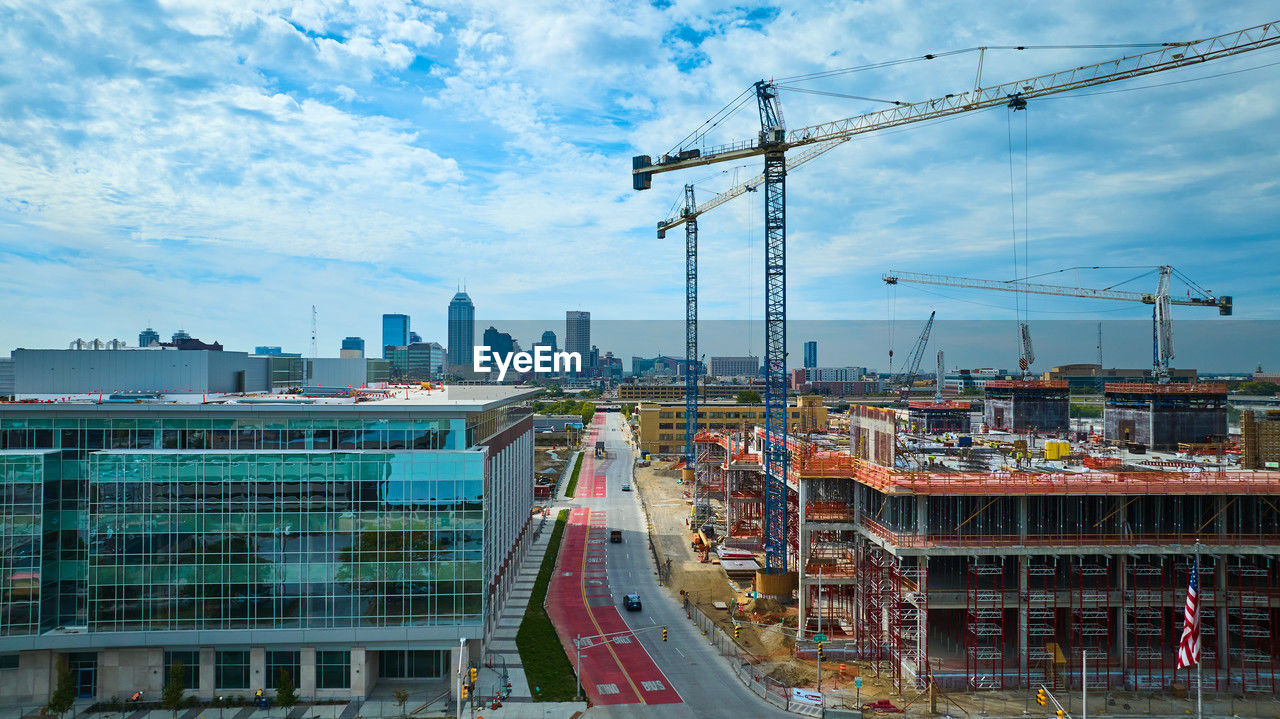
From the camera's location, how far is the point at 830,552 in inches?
2242

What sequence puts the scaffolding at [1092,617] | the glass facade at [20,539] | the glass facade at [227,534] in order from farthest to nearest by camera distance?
the scaffolding at [1092,617], the glass facade at [227,534], the glass facade at [20,539]

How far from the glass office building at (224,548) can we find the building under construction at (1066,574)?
2750 centimetres

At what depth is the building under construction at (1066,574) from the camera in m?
44.1

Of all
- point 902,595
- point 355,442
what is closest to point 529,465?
point 355,442

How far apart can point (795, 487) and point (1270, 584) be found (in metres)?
31.6

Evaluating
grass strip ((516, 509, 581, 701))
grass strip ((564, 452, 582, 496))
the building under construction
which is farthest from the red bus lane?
grass strip ((564, 452, 582, 496))

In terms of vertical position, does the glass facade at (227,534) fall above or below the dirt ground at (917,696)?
above

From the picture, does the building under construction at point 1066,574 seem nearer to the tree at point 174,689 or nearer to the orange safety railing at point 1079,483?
the orange safety railing at point 1079,483

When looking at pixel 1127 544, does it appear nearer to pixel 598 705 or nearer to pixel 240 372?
pixel 598 705

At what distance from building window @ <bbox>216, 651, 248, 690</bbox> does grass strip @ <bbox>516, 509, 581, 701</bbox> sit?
53.9 feet

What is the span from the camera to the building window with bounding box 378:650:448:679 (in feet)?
142

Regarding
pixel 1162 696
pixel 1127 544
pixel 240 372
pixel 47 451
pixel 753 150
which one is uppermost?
pixel 753 150

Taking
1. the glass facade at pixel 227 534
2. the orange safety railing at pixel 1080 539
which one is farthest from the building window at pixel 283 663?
the orange safety railing at pixel 1080 539

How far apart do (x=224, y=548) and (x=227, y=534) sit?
0.82 m
